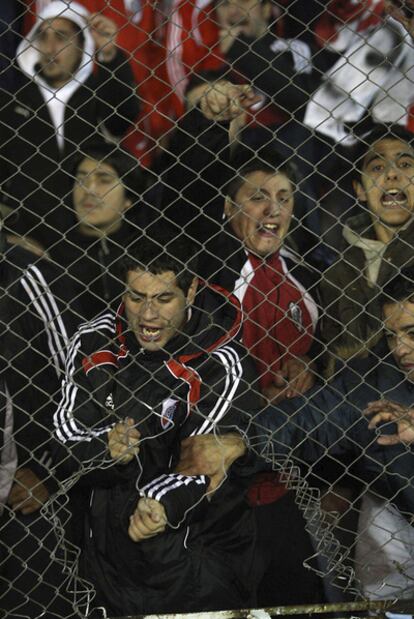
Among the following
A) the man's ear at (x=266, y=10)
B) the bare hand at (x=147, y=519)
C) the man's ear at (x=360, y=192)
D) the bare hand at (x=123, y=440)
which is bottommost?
the bare hand at (x=147, y=519)

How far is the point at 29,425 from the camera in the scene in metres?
3.88

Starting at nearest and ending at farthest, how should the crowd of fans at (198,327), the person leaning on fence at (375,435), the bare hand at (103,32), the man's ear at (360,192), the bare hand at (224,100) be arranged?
1. the crowd of fans at (198,327)
2. the person leaning on fence at (375,435)
3. the bare hand at (224,100)
4. the man's ear at (360,192)
5. the bare hand at (103,32)

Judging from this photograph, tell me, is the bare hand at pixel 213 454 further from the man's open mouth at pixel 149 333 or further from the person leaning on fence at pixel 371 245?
the person leaning on fence at pixel 371 245

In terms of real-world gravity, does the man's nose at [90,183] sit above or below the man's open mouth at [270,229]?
below

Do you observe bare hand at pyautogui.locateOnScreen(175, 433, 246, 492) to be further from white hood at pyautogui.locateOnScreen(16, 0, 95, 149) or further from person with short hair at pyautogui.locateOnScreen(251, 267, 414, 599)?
white hood at pyautogui.locateOnScreen(16, 0, 95, 149)

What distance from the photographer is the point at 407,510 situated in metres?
3.78

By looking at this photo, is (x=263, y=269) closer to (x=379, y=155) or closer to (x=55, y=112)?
(x=379, y=155)

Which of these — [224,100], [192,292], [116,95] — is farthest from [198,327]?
[116,95]

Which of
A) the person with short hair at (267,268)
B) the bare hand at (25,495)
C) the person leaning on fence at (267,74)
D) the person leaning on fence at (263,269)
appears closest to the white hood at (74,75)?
the person leaning on fence at (267,74)

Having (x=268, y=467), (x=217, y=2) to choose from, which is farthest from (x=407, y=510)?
(x=217, y=2)

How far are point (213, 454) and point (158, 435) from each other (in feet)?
0.62

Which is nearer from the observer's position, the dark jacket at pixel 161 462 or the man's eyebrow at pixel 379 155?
the dark jacket at pixel 161 462

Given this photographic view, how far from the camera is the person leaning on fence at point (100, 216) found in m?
4.16

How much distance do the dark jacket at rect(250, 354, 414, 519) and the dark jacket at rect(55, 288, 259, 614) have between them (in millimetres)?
138
